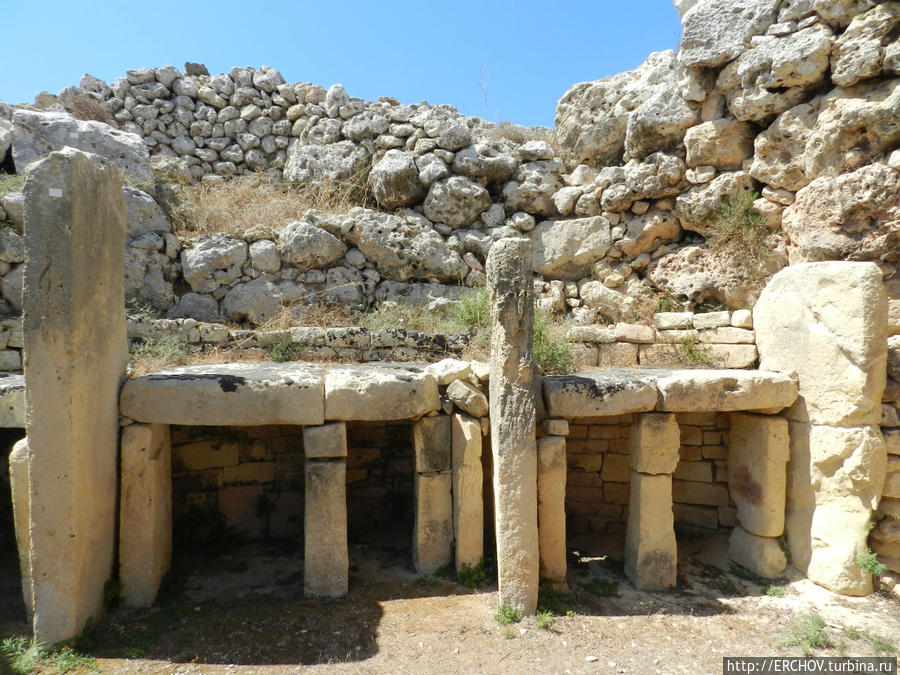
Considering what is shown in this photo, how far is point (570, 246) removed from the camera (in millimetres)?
8375

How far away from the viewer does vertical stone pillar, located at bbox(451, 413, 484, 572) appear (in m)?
4.37

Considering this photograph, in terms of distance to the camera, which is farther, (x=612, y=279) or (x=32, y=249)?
(x=612, y=279)

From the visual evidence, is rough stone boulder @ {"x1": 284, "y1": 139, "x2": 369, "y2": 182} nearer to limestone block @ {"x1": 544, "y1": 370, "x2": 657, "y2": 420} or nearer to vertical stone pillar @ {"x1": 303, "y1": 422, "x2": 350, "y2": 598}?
vertical stone pillar @ {"x1": 303, "y1": 422, "x2": 350, "y2": 598}

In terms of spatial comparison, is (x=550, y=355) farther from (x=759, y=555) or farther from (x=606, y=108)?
(x=606, y=108)

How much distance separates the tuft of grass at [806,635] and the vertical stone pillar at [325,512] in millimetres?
3562

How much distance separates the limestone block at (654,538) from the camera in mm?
4434

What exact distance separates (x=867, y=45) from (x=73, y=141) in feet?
38.1

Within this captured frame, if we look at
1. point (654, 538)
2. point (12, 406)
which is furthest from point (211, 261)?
point (654, 538)

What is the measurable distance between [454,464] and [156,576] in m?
2.69

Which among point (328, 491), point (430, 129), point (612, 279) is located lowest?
point (328, 491)

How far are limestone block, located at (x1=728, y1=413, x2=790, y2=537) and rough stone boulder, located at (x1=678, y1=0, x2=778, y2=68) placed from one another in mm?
5259

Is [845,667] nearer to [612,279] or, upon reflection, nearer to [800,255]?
[800,255]

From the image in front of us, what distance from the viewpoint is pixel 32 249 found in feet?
11.0

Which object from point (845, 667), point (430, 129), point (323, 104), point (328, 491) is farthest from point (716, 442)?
point (323, 104)
